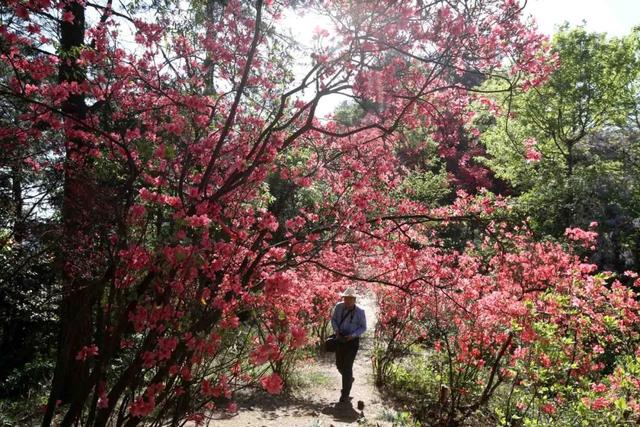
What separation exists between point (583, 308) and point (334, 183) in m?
2.70

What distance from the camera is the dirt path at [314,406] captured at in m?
5.39

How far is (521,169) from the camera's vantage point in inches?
614

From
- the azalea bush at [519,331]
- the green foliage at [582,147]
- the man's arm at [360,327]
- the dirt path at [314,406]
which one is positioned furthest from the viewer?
the green foliage at [582,147]

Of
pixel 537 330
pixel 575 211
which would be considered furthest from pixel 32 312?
pixel 575 211

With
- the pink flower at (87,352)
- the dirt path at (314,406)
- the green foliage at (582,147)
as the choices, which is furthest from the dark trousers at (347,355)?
the green foliage at (582,147)

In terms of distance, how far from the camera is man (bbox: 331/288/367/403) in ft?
18.8

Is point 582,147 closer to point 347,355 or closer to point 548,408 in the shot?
point 347,355

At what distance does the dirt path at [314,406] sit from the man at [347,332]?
1.13ft

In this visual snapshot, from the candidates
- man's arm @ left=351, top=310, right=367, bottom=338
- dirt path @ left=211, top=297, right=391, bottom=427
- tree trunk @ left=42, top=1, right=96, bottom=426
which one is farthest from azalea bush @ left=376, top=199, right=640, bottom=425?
tree trunk @ left=42, top=1, right=96, bottom=426

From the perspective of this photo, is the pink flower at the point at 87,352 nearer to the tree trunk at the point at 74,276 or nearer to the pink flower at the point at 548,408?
the tree trunk at the point at 74,276

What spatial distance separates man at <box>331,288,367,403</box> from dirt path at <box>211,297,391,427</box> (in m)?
0.35

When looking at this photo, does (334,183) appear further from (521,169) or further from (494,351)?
(521,169)

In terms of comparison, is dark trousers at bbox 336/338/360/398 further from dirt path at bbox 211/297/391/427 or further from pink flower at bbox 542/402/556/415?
pink flower at bbox 542/402/556/415

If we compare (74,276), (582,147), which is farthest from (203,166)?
(582,147)
